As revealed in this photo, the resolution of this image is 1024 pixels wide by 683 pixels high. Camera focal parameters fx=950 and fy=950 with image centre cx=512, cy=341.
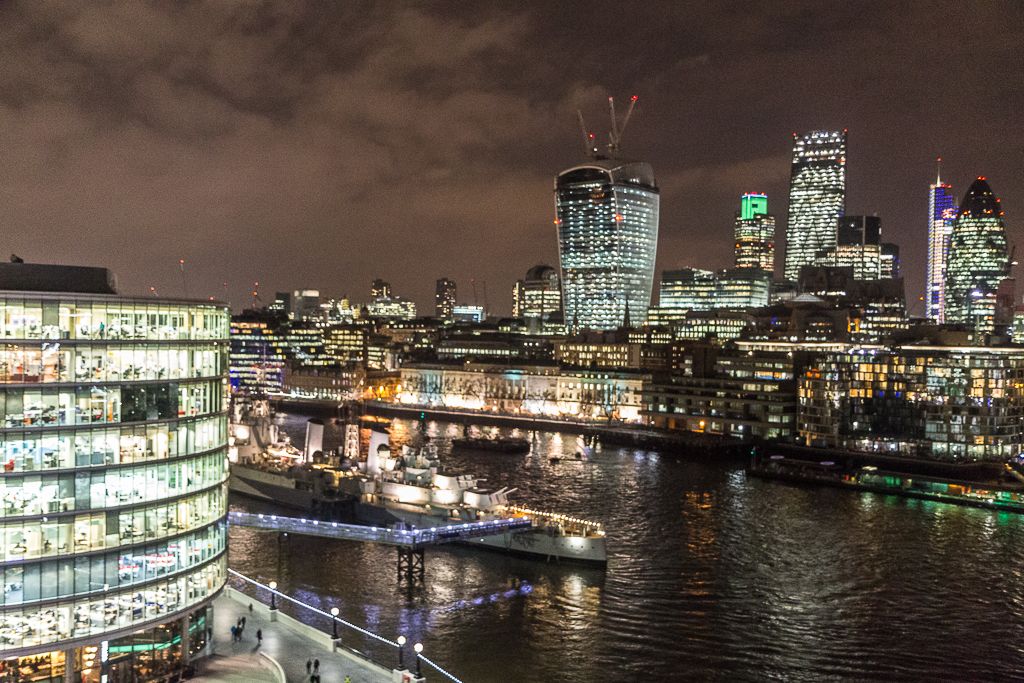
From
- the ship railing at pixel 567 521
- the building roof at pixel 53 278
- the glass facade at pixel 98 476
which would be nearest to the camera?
the glass facade at pixel 98 476

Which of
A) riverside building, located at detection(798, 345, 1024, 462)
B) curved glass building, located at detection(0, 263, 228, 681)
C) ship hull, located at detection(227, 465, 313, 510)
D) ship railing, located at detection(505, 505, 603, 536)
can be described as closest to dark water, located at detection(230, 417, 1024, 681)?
ship hull, located at detection(227, 465, 313, 510)

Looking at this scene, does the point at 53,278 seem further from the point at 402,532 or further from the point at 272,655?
the point at 402,532

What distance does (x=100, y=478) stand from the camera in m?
25.0

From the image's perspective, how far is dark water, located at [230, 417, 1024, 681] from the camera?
34.7 m

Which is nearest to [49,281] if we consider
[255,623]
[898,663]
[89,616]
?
[89,616]

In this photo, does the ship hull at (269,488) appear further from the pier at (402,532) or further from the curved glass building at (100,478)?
the curved glass building at (100,478)

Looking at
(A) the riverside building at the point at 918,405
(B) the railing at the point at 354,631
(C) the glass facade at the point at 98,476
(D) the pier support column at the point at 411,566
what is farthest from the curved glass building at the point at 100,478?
(A) the riverside building at the point at 918,405

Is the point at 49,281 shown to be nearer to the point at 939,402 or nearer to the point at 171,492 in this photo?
the point at 171,492

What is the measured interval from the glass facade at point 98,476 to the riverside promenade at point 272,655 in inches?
72.0

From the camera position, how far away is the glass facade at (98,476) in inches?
939

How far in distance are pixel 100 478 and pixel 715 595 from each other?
2740cm

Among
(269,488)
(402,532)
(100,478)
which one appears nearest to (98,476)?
(100,478)

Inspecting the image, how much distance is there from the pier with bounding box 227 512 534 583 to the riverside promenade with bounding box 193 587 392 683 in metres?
11.1

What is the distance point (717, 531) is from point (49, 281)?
39191mm
